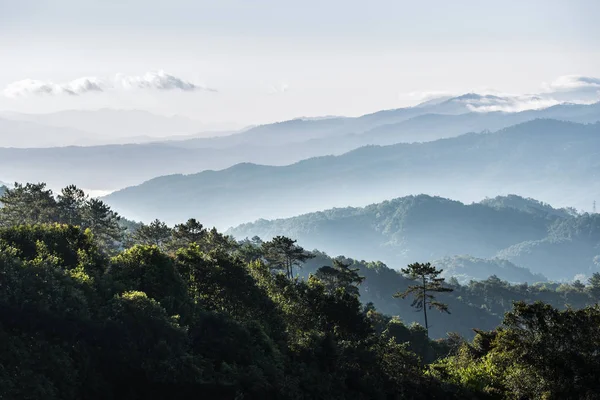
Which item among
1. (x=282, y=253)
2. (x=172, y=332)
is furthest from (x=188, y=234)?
(x=172, y=332)

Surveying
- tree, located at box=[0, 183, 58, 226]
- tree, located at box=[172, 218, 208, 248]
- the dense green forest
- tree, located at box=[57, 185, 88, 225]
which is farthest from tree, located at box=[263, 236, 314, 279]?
the dense green forest

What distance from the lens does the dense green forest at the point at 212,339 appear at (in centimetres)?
3331

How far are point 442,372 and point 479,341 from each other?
1210cm

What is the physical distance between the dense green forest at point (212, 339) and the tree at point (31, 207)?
40379mm

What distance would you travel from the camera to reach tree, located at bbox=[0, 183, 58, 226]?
8238 cm

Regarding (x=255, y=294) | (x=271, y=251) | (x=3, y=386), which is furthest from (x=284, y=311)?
(x=271, y=251)

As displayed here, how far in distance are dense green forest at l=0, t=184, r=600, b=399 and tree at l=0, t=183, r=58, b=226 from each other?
132 feet

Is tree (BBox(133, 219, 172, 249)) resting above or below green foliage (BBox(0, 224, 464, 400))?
above

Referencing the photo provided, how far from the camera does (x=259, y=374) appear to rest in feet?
123

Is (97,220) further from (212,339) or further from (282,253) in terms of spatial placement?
(212,339)

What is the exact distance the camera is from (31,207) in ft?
271

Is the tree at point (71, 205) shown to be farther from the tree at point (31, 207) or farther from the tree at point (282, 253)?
the tree at point (282, 253)

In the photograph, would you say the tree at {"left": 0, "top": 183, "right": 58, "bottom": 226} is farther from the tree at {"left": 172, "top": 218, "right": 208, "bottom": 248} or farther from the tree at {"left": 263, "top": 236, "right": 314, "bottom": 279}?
the tree at {"left": 263, "top": 236, "right": 314, "bottom": 279}

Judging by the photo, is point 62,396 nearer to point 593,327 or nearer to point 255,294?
point 255,294
